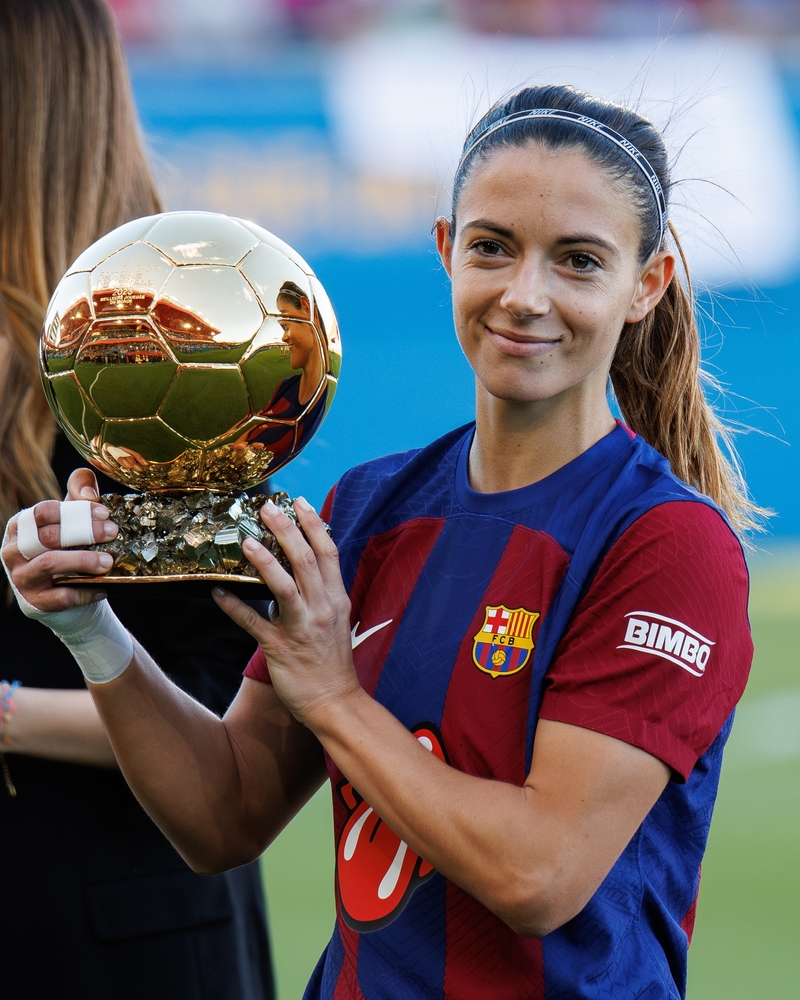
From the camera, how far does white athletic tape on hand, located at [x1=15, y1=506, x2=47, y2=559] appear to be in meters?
1.46

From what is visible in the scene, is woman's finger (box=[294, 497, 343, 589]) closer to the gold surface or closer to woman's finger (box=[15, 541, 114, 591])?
the gold surface

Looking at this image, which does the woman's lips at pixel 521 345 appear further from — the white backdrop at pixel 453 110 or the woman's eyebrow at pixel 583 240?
the white backdrop at pixel 453 110

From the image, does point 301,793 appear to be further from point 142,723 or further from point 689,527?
point 689,527

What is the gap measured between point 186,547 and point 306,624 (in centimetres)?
17

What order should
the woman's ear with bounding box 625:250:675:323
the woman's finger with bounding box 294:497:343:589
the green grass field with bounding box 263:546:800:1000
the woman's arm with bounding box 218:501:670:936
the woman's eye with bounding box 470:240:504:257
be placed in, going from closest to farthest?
the woman's arm with bounding box 218:501:670:936 → the woman's finger with bounding box 294:497:343:589 → the woman's eye with bounding box 470:240:504:257 → the woman's ear with bounding box 625:250:675:323 → the green grass field with bounding box 263:546:800:1000

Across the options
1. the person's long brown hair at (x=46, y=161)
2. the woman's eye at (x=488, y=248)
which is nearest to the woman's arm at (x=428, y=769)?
the woman's eye at (x=488, y=248)

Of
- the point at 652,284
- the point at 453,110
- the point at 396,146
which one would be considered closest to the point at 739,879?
the point at 652,284

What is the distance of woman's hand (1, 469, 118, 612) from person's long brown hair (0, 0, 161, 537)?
59cm

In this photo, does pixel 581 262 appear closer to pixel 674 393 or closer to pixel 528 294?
pixel 528 294

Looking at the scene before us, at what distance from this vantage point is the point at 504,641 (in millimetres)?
1517

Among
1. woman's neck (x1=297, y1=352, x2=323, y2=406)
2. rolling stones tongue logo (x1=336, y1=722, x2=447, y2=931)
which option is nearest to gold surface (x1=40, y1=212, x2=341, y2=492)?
woman's neck (x1=297, y1=352, x2=323, y2=406)

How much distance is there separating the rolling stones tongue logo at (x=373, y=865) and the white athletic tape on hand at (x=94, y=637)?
337mm

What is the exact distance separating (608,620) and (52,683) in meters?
0.99

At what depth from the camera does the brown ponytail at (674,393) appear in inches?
73.9
